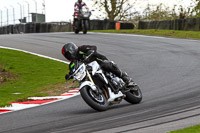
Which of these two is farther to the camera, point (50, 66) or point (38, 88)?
point (50, 66)

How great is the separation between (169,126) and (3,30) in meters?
37.9

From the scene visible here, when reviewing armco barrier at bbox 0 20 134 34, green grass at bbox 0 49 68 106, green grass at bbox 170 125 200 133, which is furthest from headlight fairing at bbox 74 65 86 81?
armco barrier at bbox 0 20 134 34

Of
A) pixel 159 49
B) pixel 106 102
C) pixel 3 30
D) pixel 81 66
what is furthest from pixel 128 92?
pixel 3 30

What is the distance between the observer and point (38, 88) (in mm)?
12117

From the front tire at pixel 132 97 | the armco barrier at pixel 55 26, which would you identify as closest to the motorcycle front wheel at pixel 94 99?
the front tire at pixel 132 97

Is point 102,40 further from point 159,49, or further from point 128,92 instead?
point 128,92

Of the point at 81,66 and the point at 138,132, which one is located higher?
the point at 81,66

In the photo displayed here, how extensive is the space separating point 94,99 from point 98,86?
0.36 meters

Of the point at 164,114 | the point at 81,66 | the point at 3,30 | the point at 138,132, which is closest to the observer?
the point at 138,132

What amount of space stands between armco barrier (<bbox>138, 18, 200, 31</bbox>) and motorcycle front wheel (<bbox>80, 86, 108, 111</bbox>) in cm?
2126

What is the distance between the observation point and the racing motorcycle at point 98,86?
24.0 feet

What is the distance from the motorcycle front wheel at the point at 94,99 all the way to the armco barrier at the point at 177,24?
837 inches

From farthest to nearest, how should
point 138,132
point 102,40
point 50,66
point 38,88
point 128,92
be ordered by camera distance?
point 102,40 < point 50,66 < point 38,88 < point 128,92 < point 138,132

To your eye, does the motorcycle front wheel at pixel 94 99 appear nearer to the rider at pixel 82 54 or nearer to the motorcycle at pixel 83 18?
the rider at pixel 82 54
